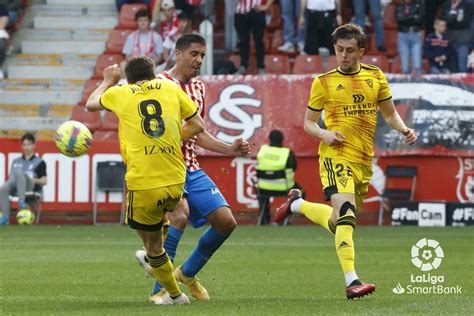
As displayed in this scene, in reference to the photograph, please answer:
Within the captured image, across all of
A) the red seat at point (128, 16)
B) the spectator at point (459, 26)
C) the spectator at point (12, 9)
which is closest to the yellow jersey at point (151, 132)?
the spectator at point (459, 26)

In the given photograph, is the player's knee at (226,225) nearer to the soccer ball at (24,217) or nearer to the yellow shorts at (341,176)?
the yellow shorts at (341,176)

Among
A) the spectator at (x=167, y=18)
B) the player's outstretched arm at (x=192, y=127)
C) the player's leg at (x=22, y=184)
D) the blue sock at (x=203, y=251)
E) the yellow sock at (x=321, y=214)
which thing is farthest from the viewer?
the spectator at (x=167, y=18)

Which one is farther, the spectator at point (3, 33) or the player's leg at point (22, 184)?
the spectator at point (3, 33)

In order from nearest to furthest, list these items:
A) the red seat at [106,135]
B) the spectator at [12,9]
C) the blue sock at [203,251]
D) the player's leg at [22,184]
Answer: the blue sock at [203,251] < the player's leg at [22,184] < the red seat at [106,135] < the spectator at [12,9]

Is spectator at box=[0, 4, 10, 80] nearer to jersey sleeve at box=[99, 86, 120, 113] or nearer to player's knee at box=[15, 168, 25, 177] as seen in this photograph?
player's knee at box=[15, 168, 25, 177]

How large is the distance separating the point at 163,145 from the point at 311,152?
1399 cm

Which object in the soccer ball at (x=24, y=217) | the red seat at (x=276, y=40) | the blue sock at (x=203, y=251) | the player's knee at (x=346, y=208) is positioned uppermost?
the red seat at (x=276, y=40)

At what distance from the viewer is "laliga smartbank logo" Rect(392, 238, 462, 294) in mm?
11477

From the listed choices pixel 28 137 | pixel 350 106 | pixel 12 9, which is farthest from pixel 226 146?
pixel 12 9

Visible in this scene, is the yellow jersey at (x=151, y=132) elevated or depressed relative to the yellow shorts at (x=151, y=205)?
elevated

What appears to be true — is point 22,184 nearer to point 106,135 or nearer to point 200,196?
point 106,135

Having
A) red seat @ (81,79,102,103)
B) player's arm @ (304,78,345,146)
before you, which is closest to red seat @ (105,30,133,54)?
red seat @ (81,79,102,103)

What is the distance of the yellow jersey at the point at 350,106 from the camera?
439 inches

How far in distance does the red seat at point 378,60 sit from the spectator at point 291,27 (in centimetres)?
135
